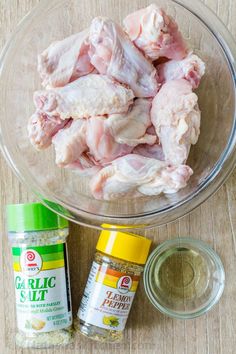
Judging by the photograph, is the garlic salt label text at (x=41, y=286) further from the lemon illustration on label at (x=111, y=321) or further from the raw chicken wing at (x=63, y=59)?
the raw chicken wing at (x=63, y=59)

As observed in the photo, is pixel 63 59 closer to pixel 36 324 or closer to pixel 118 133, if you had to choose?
pixel 118 133

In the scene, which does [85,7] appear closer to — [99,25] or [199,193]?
[99,25]

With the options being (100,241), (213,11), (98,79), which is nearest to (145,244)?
(100,241)

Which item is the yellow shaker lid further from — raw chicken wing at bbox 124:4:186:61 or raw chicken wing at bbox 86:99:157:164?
raw chicken wing at bbox 124:4:186:61

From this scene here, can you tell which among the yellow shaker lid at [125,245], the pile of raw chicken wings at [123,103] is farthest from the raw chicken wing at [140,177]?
the yellow shaker lid at [125,245]

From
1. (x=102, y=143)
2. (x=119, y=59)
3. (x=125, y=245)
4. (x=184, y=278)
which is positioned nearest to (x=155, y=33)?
(x=119, y=59)

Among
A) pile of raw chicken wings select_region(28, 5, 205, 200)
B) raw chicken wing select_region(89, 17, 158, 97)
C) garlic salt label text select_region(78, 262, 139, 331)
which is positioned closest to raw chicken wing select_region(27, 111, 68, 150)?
pile of raw chicken wings select_region(28, 5, 205, 200)
